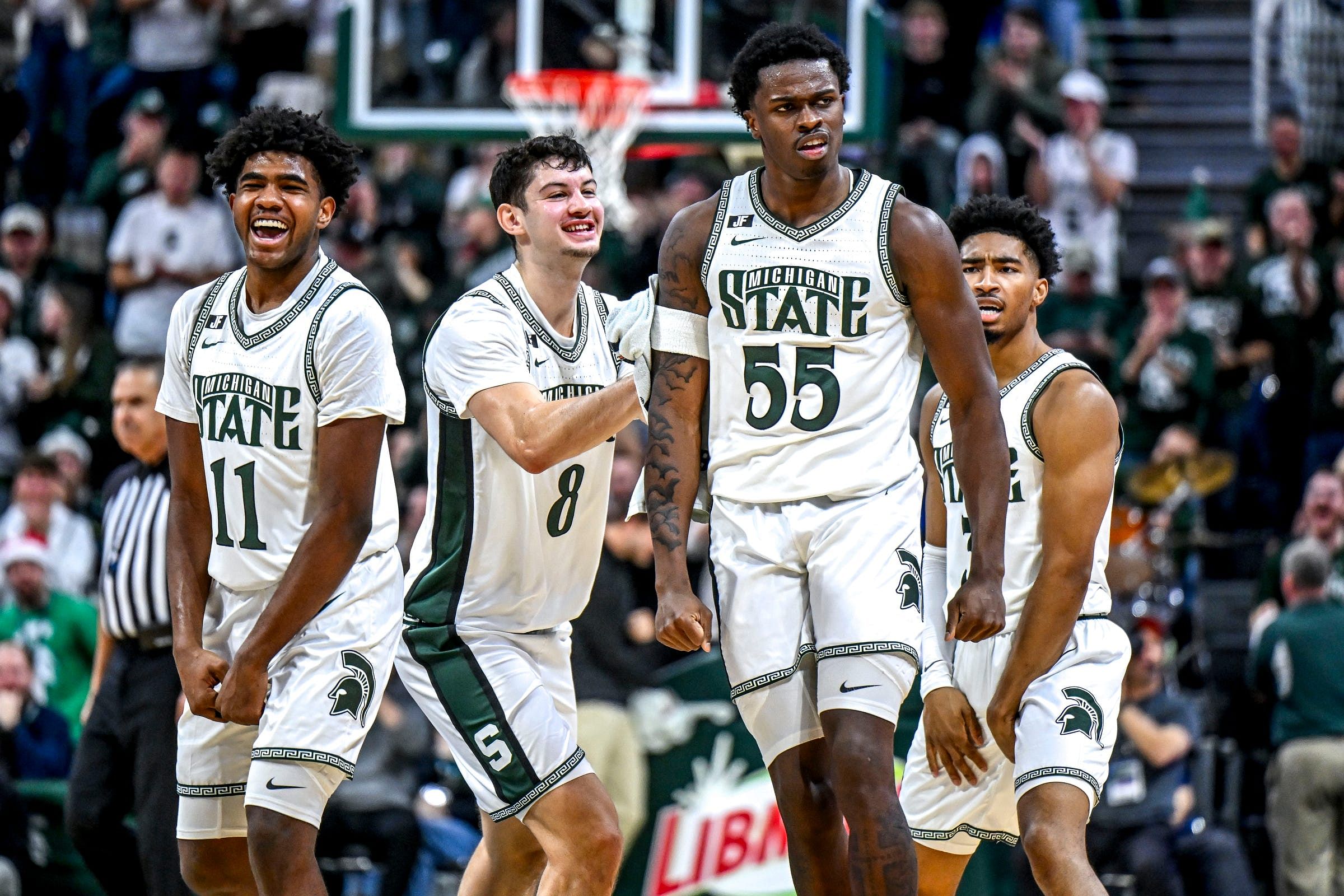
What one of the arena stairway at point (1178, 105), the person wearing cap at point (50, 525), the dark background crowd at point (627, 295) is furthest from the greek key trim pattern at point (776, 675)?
the arena stairway at point (1178, 105)

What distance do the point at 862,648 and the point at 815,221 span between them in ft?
3.92

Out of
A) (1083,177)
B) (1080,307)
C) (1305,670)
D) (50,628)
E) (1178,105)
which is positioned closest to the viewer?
(1305,670)

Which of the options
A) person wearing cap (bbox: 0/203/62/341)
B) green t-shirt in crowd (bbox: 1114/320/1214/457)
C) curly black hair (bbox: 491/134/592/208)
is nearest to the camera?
curly black hair (bbox: 491/134/592/208)

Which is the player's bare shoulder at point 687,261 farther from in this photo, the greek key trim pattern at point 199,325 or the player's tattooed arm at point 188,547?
the player's tattooed arm at point 188,547

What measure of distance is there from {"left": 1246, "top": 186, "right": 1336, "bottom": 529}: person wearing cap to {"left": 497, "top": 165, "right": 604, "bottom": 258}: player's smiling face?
26.8ft

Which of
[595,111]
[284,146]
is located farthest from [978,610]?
[595,111]

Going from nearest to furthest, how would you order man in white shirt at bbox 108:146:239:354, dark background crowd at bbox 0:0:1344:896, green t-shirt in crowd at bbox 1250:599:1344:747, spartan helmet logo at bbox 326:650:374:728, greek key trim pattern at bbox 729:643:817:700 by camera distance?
greek key trim pattern at bbox 729:643:817:700
spartan helmet logo at bbox 326:650:374:728
dark background crowd at bbox 0:0:1344:896
green t-shirt in crowd at bbox 1250:599:1344:747
man in white shirt at bbox 108:146:239:354

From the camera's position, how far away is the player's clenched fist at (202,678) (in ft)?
17.2

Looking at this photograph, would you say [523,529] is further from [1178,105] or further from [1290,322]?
[1178,105]

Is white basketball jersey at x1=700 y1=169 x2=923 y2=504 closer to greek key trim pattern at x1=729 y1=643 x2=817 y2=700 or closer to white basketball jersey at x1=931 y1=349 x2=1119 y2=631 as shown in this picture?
greek key trim pattern at x1=729 y1=643 x2=817 y2=700

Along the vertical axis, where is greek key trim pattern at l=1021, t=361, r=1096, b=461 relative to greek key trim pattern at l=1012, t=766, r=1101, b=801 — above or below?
above

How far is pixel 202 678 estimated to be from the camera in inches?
207

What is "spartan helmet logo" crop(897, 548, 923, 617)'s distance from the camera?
16.3 ft

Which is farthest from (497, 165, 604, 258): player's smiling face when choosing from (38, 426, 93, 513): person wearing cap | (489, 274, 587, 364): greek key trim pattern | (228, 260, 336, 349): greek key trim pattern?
(38, 426, 93, 513): person wearing cap
